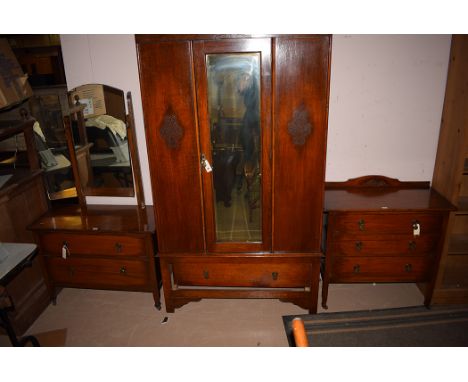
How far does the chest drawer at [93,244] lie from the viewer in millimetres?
2725

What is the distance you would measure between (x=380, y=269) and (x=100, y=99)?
8.88 feet

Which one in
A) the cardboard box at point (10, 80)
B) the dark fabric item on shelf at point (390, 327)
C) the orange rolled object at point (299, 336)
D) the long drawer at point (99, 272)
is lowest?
the dark fabric item on shelf at point (390, 327)

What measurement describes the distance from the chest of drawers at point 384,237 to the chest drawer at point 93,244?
61.3 inches

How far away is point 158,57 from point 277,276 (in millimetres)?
1799

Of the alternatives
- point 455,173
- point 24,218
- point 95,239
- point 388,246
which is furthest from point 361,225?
point 24,218

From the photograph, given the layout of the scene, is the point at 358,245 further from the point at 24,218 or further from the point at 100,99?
the point at 24,218

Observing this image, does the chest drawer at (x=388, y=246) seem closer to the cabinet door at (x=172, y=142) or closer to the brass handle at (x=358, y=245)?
the brass handle at (x=358, y=245)

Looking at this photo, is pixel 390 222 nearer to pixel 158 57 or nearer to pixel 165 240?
pixel 165 240

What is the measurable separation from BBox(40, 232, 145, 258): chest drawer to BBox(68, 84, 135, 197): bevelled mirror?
537 millimetres

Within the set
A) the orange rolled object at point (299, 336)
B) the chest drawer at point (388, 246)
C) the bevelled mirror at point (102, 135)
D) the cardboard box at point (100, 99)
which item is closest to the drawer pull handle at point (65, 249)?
the bevelled mirror at point (102, 135)

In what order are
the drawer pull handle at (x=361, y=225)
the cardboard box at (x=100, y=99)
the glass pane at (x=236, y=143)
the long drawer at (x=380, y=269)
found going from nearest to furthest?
1. the glass pane at (x=236, y=143)
2. the drawer pull handle at (x=361, y=225)
3. the long drawer at (x=380, y=269)
4. the cardboard box at (x=100, y=99)

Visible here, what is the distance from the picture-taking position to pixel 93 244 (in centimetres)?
277

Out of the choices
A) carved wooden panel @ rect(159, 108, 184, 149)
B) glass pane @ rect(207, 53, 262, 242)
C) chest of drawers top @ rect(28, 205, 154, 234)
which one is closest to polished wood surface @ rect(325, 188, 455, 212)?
glass pane @ rect(207, 53, 262, 242)

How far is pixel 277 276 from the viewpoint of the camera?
265 centimetres
